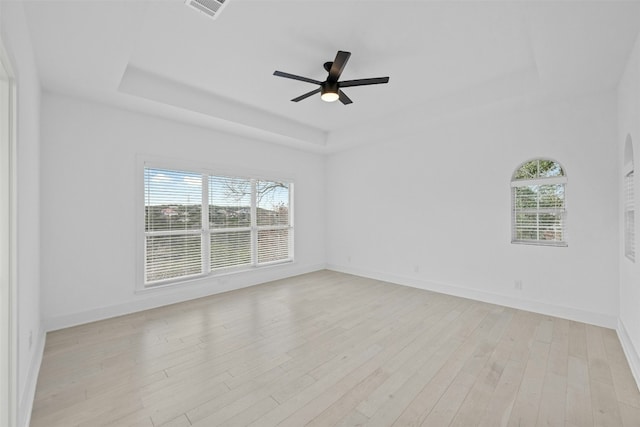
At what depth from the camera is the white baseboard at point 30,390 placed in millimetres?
1776

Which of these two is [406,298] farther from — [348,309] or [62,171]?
[62,171]

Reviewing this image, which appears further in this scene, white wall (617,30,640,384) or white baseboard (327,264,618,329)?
white baseboard (327,264,618,329)

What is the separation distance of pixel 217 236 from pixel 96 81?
260cm

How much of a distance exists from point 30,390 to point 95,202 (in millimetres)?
2186

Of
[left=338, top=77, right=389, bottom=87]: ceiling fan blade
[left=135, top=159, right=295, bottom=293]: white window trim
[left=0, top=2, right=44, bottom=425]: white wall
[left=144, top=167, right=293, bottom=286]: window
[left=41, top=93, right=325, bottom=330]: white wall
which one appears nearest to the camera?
[left=0, top=2, right=44, bottom=425]: white wall

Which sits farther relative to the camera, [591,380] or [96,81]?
[96,81]

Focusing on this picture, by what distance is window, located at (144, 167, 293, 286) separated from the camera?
162 inches

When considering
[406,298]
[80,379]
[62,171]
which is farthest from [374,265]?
[62,171]

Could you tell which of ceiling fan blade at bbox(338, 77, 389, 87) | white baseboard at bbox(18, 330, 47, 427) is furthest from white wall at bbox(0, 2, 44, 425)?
ceiling fan blade at bbox(338, 77, 389, 87)

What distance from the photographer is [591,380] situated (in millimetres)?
2287

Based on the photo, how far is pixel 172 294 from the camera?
4.20 metres

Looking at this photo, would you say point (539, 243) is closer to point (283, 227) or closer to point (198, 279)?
point (283, 227)

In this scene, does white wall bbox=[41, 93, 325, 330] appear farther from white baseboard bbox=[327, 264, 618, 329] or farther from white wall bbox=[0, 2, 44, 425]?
white baseboard bbox=[327, 264, 618, 329]

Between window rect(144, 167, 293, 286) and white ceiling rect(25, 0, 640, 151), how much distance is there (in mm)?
1036
